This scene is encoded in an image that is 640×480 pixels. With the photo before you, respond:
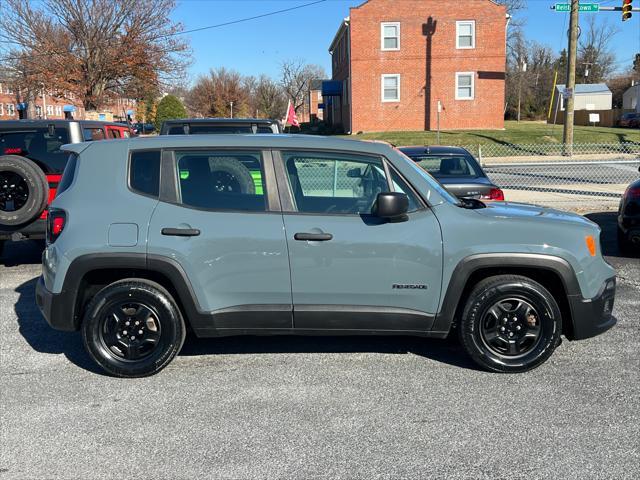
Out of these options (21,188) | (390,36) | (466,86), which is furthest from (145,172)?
(466,86)

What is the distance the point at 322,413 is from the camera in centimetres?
377

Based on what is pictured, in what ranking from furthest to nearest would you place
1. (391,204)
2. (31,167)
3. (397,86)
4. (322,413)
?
(397,86) < (31,167) < (391,204) < (322,413)

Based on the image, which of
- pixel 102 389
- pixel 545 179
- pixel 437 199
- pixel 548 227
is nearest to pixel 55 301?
pixel 102 389

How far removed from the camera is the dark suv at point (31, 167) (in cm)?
657

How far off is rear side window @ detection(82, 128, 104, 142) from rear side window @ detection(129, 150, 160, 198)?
4.17 metres

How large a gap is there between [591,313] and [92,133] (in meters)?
7.03

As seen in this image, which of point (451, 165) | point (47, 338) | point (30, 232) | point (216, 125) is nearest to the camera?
point (47, 338)

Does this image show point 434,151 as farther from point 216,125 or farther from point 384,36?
point 384,36

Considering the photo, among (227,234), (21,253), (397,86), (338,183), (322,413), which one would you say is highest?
(397,86)

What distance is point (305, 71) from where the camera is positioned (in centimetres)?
7931

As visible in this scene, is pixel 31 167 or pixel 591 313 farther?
pixel 31 167

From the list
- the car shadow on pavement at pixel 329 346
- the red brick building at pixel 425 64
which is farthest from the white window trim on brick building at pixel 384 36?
the car shadow on pavement at pixel 329 346

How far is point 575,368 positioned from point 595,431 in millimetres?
1002

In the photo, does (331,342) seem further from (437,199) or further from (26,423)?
(26,423)
